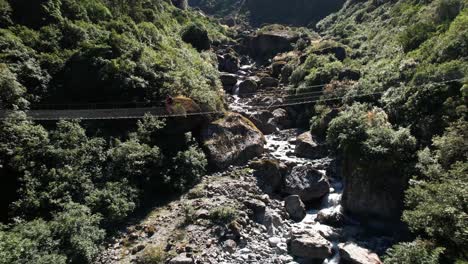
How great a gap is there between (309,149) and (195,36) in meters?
23.6

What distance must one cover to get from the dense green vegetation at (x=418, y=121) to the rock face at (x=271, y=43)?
66.4 feet

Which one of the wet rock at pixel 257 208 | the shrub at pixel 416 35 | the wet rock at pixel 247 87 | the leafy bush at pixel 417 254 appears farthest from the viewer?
the wet rock at pixel 247 87

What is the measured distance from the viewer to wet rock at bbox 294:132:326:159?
25891 millimetres

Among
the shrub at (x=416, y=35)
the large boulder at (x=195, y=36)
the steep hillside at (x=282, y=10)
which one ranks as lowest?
the shrub at (x=416, y=35)

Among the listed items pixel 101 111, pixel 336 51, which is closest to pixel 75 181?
pixel 101 111

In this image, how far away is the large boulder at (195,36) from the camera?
42.1 meters

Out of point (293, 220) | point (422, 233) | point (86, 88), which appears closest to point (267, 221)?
point (293, 220)

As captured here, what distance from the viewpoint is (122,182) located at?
18078 mm

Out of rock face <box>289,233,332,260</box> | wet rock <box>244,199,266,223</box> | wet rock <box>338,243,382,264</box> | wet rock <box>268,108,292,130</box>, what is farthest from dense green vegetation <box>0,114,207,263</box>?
wet rock <box>268,108,292,130</box>

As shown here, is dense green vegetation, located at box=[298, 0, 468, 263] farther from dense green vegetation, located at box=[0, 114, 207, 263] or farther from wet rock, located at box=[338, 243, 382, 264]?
dense green vegetation, located at box=[0, 114, 207, 263]

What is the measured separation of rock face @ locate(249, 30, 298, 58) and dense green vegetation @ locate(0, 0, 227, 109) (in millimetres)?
30799

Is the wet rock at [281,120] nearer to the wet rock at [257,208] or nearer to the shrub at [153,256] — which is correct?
the wet rock at [257,208]

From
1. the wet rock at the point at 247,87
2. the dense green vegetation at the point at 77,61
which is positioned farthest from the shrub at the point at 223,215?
the wet rock at the point at 247,87

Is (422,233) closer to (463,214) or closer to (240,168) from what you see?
(463,214)
